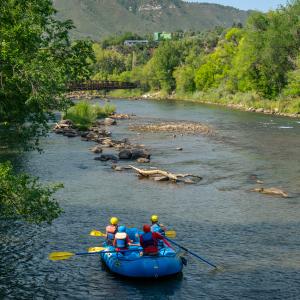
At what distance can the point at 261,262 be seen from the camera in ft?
72.3

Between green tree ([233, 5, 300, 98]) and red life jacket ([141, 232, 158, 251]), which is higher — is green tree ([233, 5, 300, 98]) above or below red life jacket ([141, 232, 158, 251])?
above

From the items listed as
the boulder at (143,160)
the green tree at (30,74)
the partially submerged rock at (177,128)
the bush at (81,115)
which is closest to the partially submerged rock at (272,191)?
the boulder at (143,160)

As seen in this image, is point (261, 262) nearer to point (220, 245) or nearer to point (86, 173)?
point (220, 245)

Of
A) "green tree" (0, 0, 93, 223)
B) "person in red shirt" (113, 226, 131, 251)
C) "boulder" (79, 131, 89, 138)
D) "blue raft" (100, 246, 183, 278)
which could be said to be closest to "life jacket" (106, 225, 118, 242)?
"person in red shirt" (113, 226, 131, 251)

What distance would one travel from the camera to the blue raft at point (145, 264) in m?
20.0

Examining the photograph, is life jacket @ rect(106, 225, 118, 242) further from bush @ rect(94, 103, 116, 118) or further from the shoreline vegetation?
the shoreline vegetation

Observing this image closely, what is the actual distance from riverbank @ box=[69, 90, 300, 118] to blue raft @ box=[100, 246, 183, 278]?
61.1 m

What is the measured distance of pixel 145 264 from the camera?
20.0m

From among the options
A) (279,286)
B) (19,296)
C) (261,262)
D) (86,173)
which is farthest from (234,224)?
(86,173)

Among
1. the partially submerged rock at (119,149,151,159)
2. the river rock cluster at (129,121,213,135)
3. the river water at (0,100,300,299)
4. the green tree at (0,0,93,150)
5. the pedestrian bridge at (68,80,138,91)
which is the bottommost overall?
the river water at (0,100,300,299)

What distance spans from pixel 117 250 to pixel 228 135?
3922 cm

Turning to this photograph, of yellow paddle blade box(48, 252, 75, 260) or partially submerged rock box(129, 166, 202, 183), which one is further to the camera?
partially submerged rock box(129, 166, 202, 183)

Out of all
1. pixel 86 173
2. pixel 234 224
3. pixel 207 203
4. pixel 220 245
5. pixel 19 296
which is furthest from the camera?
pixel 86 173

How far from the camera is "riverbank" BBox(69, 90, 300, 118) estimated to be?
82.6 m
